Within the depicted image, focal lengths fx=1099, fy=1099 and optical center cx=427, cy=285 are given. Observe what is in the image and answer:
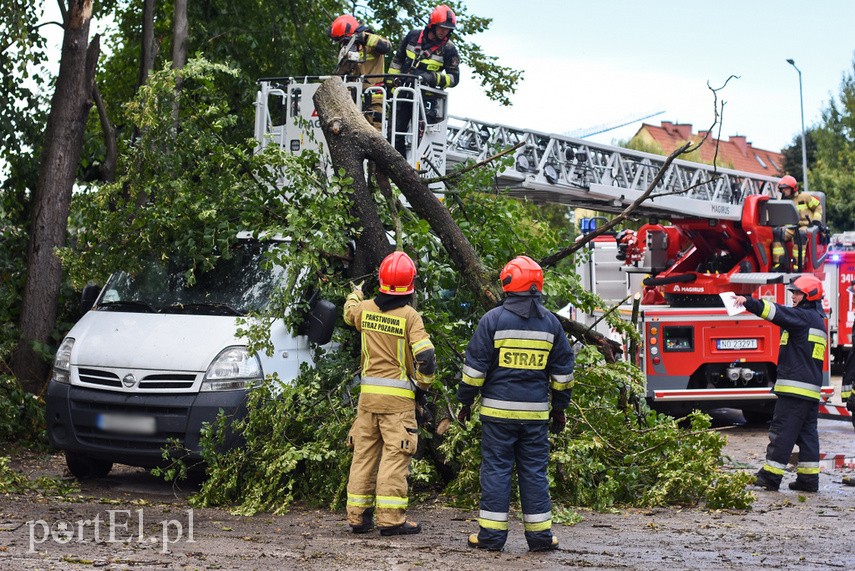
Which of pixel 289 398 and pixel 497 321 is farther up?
pixel 497 321

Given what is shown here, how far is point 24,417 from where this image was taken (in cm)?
995

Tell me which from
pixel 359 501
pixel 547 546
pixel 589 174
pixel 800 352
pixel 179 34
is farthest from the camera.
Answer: pixel 589 174

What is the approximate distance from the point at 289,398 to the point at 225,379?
0.49 meters

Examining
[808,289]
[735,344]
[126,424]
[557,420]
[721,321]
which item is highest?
[808,289]

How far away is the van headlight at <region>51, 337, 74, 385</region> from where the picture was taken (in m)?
7.84

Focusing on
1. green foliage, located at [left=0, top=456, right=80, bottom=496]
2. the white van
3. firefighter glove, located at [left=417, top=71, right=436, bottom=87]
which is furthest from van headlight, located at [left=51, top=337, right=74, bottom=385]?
firefighter glove, located at [left=417, top=71, right=436, bottom=87]

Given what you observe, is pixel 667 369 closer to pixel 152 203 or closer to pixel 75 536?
pixel 152 203

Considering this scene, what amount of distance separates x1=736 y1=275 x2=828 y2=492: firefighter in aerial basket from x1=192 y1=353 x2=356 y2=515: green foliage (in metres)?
3.61

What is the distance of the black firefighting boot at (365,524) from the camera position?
6.54 m

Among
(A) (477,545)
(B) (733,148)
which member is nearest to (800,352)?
(A) (477,545)

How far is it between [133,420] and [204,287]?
1192 millimetres

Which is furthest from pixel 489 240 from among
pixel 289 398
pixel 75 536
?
pixel 75 536

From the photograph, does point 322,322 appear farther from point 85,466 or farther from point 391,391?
point 85,466

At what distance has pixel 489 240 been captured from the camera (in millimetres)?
8500
